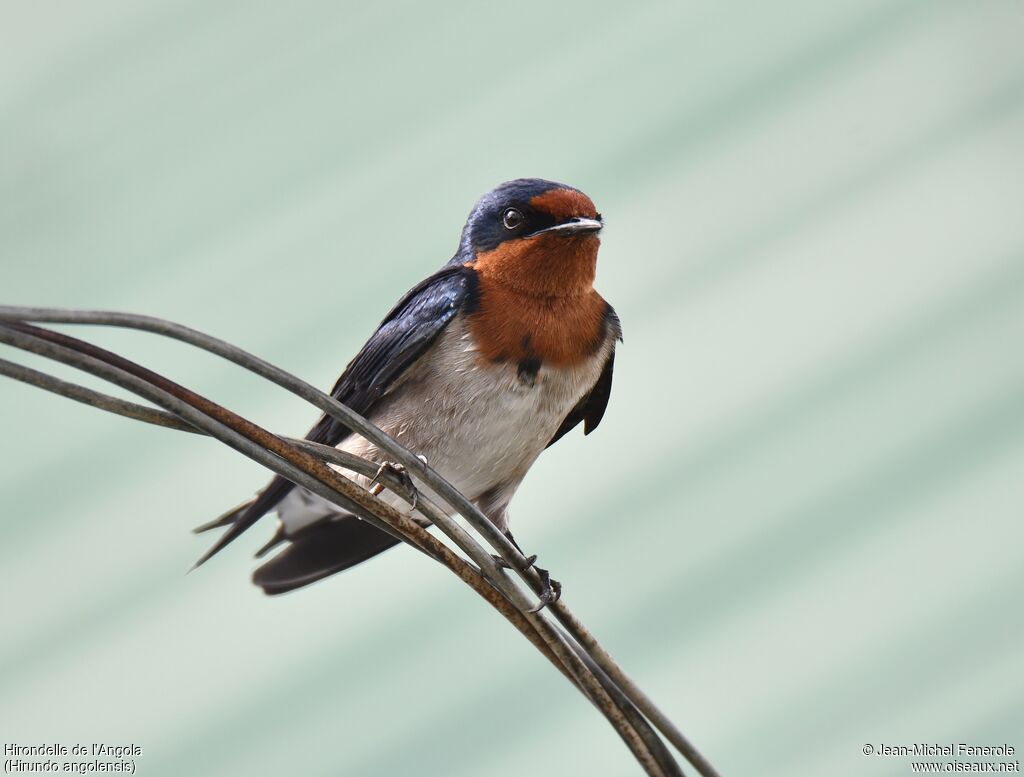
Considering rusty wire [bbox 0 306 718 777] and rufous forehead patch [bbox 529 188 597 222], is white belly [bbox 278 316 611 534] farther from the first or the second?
rusty wire [bbox 0 306 718 777]

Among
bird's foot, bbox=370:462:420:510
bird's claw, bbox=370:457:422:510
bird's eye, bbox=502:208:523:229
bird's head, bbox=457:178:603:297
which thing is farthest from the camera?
bird's eye, bbox=502:208:523:229

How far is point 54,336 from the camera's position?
1.30m

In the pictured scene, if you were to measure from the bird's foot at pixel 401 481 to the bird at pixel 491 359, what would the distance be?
0.21m

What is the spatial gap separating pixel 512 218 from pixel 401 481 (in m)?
1.02

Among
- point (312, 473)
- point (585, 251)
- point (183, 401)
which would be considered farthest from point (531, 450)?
point (183, 401)

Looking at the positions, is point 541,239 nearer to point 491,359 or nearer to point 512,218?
point 512,218

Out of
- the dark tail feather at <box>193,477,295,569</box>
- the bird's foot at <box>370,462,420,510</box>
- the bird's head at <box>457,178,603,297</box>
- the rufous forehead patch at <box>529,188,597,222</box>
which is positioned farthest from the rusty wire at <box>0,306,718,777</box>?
the rufous forehead patch at <box>529,188,597,222</box>

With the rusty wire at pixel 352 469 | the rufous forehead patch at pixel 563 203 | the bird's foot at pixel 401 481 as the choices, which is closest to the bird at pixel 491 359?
the rufous forehead patch at pixel 563 203

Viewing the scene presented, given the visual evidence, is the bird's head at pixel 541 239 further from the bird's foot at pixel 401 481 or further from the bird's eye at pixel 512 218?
the bird's foot at pixel 401 481

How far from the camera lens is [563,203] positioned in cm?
294

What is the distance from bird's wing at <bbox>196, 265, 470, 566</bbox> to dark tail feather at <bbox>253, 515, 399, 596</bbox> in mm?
205

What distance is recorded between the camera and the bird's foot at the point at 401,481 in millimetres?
1770

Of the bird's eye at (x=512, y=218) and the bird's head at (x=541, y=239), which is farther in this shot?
the bird's eye at (x=512, y=218)

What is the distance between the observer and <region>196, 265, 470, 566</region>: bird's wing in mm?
2850
